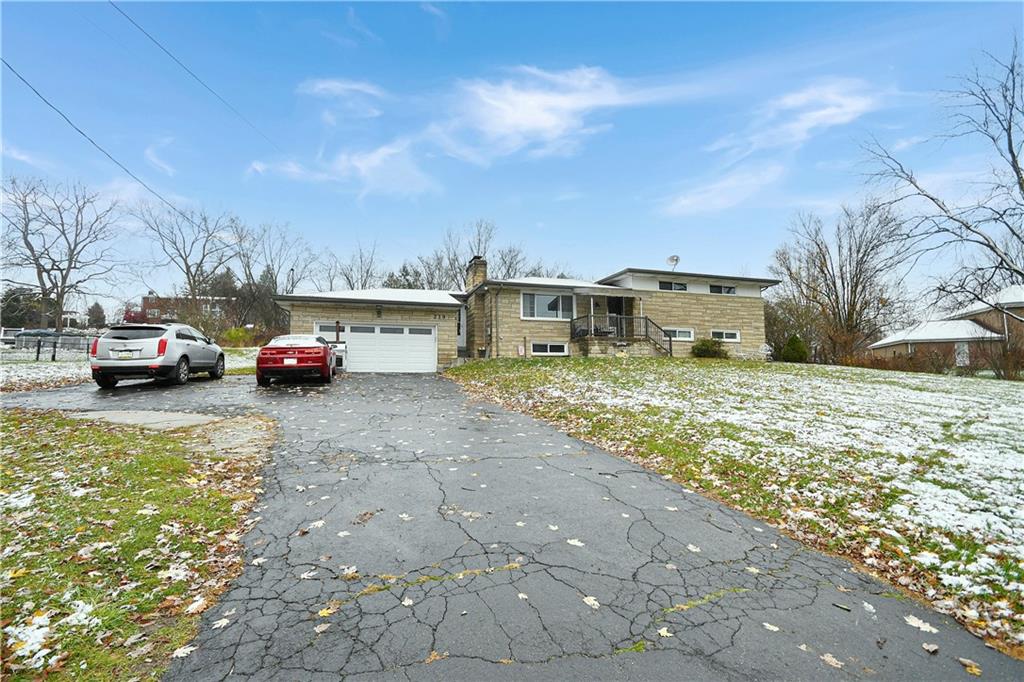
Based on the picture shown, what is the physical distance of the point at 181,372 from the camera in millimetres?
12484

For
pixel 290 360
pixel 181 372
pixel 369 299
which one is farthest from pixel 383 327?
pixel 181 372

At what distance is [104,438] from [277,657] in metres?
5.88

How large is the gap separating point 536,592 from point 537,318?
18981 millimetres

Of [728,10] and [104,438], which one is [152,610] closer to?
[104,438]

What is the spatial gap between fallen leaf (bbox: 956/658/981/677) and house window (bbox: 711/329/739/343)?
2278cm

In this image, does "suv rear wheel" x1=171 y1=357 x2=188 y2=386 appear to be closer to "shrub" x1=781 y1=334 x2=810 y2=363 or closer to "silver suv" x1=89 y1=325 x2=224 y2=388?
"silver suv" x1=89 y1=325 x2=224 y2=388

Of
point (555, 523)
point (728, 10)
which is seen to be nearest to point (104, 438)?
point (555, 523)

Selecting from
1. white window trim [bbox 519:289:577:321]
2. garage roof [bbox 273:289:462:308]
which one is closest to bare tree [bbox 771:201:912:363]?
white window trim [bbox 519:289:577:321]

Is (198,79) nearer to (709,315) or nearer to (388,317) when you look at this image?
(388,317)

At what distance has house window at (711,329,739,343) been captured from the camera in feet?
77.9

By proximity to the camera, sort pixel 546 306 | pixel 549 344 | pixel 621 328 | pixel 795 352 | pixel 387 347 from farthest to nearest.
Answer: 1. pixel 795 352
2. pixel 621 328
3. pixel 546 306
4. pixel 549 344
5. pixel 387 347

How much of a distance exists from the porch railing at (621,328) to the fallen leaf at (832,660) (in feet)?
61.5

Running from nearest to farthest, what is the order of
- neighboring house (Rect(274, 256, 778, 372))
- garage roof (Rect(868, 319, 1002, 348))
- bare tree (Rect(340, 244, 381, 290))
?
neighboring house (Rect(274, 256, 778, 372)) < garage roof (Rect(868, 319, 1002, 348)) < bare tree (Rect(340, 244, 381, 290))

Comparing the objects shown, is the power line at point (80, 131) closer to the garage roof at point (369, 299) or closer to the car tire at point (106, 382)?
the garage roof at point (369, 299)
